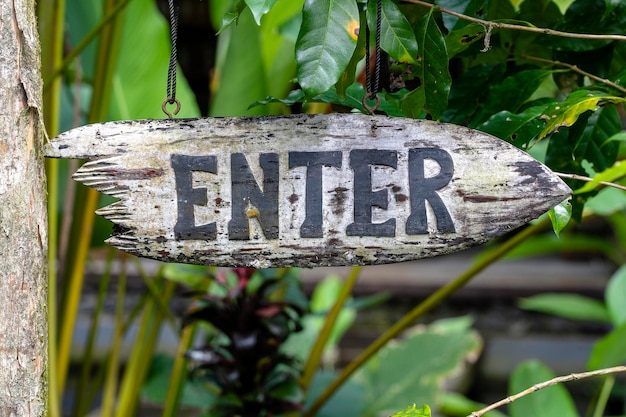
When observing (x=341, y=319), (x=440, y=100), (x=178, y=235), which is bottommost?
(x=341, y=319)

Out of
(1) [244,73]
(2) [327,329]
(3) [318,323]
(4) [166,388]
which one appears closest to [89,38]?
(1) [244,73]

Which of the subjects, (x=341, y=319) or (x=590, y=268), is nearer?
(x=341, y=319)

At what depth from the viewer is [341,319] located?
71.1 inches

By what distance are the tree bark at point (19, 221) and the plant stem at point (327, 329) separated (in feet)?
1.97

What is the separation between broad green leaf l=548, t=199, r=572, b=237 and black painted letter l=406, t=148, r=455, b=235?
3.8 inches

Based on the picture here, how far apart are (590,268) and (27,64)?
2.79 m

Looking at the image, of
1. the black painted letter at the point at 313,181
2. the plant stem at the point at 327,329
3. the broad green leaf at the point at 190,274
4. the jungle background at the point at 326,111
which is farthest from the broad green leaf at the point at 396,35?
the broad green leaf at the point at 190,274

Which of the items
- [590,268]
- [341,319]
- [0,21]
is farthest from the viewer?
[590,268]

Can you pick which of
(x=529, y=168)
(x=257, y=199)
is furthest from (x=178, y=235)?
(x=529, y=168)

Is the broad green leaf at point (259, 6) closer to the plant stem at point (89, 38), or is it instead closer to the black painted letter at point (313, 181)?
the black painted letter at point (313, 181)

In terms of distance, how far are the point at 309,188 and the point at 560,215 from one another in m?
0.23

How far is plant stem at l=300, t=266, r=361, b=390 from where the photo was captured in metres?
1.15

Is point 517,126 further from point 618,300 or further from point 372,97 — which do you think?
point 618,300

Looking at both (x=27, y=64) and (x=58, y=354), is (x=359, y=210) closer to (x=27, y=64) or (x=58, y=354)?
(x=27, y=64)
